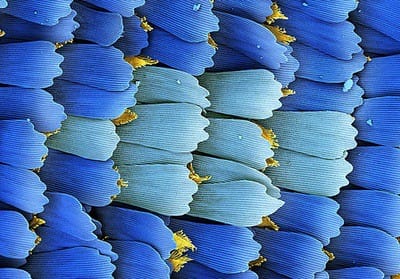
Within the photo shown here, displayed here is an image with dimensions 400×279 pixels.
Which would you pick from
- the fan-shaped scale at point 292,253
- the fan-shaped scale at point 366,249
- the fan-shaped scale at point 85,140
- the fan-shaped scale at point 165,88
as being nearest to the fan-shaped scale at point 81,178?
the fan-shaped scale at point 85,140

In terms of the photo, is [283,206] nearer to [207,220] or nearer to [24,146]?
[207,220]

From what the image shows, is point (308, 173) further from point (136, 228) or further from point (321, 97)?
point (136, 228)

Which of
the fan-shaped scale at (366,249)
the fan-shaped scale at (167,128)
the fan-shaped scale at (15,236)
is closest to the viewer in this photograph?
the fan-shaped scale at (15,236)

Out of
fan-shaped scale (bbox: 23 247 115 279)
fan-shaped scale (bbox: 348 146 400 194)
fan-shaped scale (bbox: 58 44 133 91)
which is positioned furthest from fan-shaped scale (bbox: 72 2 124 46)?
fan-shaped scale (bbox: 348 146 400 194)

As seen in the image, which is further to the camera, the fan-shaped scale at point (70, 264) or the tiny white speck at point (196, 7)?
the tiny white speck at point (196, 7)

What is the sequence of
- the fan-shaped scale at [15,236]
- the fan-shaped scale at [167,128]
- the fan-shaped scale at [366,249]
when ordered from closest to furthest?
the fan-shaped scale at [15,236]
the fan-shaped scale at [167,128]
the fan-shaped scale at [366,249]

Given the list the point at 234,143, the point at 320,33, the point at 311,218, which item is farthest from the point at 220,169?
the point at 320,33

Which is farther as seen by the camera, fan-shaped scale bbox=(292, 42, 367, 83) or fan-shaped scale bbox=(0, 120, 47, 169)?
fan-shaped scale bbox=(292, 42, 367, 83)

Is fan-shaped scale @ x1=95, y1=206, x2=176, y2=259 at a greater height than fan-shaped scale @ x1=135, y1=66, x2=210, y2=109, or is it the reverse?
fan-shaped scale @ x1=135, y1=66, x2=210, y2=109

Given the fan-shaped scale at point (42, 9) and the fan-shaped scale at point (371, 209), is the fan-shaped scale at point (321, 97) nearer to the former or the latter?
the fan-shaped scale at point (371, 209)

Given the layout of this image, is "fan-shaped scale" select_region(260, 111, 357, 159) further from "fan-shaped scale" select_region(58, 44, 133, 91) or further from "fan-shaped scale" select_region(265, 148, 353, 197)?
"fan-shaped scale" select_region(58, 44, 133, 91)

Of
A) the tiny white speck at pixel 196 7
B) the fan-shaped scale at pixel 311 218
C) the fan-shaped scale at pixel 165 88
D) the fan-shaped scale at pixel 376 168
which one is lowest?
the fan-shaped scale at pixel 311 218

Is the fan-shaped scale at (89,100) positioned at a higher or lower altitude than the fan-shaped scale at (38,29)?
lower
